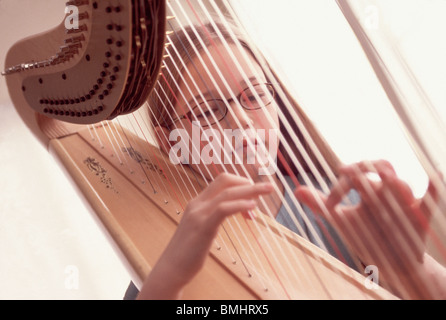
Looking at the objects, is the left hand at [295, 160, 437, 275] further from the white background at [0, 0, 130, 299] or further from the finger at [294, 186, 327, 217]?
the white background at [0, 0, 130, 299]

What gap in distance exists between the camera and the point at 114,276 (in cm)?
154

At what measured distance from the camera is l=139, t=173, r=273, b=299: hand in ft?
1.47

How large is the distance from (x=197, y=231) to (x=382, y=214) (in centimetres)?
24

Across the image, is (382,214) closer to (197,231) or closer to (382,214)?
(382,214)

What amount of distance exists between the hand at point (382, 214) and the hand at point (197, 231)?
0.10m

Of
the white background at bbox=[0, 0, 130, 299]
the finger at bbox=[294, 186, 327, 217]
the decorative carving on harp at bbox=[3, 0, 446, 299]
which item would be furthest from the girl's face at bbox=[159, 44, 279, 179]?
the white background at bbox=[0, 0, 130, 299]

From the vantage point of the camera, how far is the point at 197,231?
1.50ft

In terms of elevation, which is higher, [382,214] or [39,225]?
[39,225]

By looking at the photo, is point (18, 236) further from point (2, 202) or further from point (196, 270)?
point (196, 270)

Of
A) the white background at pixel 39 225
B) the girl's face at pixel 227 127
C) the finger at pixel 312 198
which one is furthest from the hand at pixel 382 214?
the white background at pixel 39 225

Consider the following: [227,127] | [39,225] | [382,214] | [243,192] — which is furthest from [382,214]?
[39,225]

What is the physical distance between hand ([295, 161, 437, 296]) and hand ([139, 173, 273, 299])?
10cm

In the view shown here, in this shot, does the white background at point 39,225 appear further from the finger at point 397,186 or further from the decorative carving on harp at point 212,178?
the finger at point 397,186

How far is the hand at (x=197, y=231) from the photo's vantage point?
45cm
